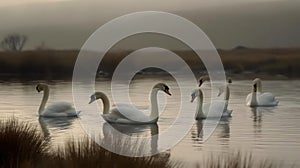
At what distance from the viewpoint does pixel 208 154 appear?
977 centimetres

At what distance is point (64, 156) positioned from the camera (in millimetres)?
5805

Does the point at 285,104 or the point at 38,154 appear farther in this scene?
the point at 285,104

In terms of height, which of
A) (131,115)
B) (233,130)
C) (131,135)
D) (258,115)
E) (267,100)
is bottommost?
(131,135)

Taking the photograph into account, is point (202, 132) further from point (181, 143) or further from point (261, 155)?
point (261, 155)

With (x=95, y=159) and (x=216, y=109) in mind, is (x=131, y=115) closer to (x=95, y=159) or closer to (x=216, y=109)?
(x=216, y=109)

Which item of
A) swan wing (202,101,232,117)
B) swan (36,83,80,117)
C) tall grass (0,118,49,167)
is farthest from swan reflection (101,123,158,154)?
swan wing (202,101,232,117)

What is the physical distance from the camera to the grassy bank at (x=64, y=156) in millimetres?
5398

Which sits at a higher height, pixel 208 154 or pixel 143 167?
pixel 208 154

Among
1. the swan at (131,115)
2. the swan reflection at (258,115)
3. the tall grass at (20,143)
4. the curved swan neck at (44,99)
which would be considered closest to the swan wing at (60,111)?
the curved swan neck at (44,99)

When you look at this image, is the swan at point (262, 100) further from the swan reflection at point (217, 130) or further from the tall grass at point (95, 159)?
the tall grass at point (95, 159)

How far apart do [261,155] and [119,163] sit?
455 centimetres

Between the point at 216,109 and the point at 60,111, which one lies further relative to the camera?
the point at 60,111

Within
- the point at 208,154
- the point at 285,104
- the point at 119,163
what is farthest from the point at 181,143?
the point at 285,104

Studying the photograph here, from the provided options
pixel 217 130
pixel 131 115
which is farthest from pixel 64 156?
pixel 131 115
